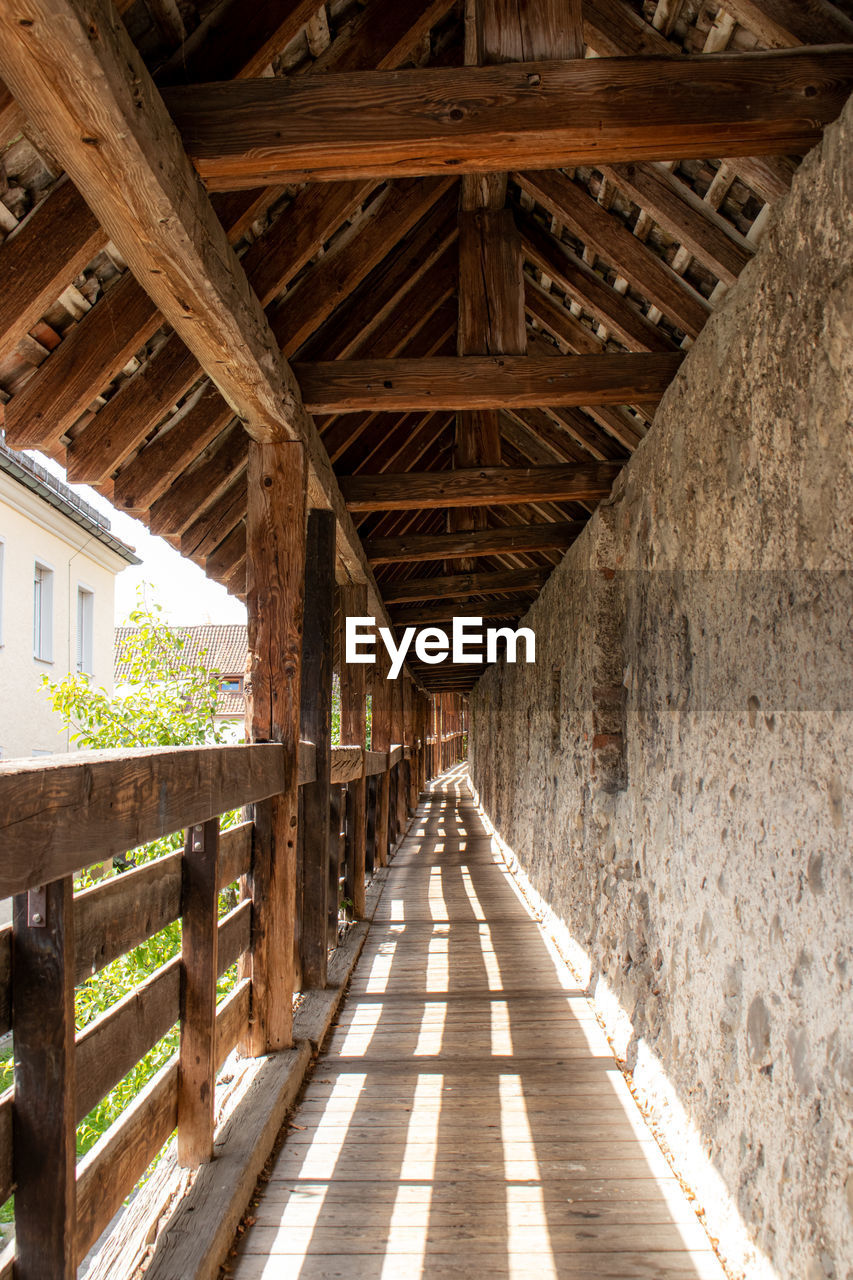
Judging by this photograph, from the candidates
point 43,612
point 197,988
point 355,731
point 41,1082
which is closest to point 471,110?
point 41,1082

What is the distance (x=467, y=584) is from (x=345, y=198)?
182 inches

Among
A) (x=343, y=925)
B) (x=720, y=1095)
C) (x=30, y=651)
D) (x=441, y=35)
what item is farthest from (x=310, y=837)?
(x=30, y=651)

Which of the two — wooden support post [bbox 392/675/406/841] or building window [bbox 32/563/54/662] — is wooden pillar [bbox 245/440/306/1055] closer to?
wooden support post [bbox 392/675/406/841]

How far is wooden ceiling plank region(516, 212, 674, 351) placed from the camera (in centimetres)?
362

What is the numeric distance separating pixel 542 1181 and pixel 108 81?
10.2 ft

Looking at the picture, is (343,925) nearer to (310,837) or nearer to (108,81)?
(310,837)

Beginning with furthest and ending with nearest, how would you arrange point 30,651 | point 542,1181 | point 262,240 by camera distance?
1. point 30,651
2. point 262,240
3. point 542,1181

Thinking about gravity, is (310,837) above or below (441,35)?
below

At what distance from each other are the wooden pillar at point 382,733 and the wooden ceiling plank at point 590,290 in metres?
5.63

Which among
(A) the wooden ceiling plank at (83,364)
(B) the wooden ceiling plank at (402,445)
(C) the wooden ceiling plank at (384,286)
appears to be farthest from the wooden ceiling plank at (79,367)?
(B) the wooden ceiling plank at (402,445)

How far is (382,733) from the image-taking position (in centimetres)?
940

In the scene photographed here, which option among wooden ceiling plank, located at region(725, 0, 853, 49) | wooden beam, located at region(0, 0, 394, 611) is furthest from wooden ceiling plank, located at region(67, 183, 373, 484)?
wooden ceiling plank, located at region(725, 0, 853, 49)

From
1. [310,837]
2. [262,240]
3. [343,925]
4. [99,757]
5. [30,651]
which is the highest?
[262,240]

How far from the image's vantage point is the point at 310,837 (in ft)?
15.7
